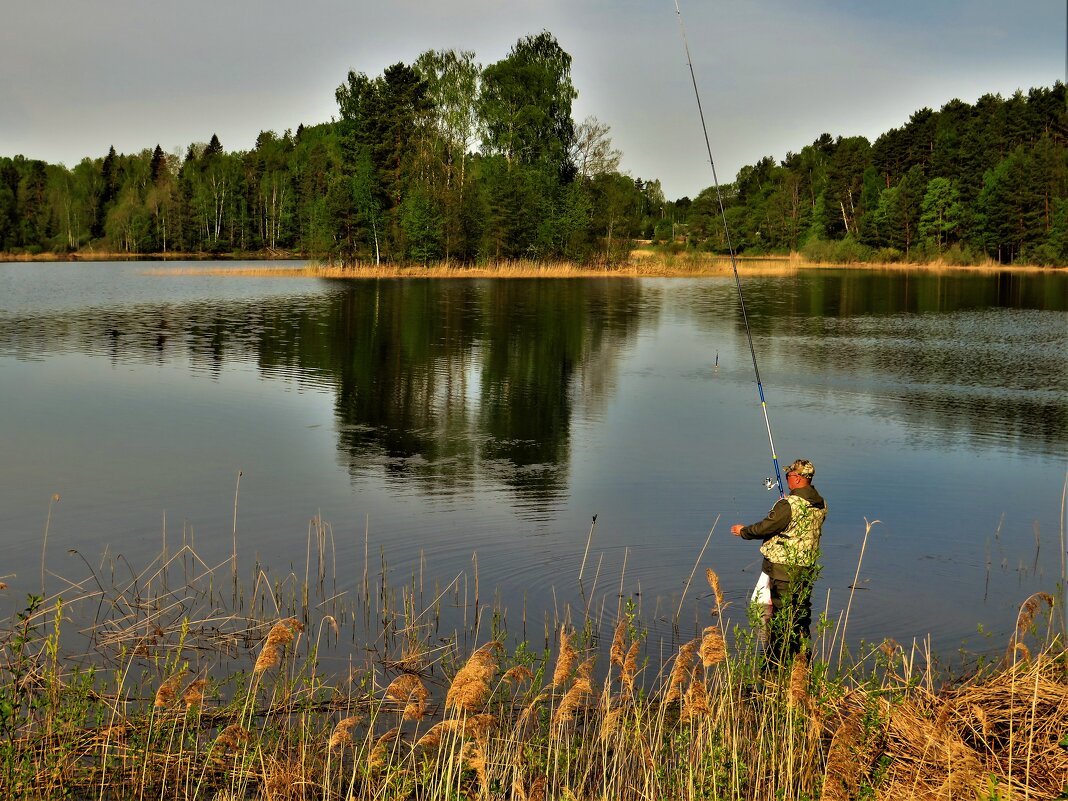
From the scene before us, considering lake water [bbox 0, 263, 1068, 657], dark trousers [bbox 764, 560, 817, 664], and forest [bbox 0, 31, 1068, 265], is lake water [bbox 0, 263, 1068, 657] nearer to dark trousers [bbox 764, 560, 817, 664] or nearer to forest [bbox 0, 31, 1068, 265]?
dark trousers [bbox 764, 560, 817, 664]

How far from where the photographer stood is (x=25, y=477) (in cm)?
1656

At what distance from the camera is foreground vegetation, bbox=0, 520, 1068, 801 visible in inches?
255

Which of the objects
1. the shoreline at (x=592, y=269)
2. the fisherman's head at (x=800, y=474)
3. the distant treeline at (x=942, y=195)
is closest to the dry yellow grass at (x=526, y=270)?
the shoreline at (x=592, y=269)

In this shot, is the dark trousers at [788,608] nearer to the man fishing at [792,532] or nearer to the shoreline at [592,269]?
the man fishing at [792,532]

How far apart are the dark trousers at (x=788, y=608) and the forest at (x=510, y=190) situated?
163 feet

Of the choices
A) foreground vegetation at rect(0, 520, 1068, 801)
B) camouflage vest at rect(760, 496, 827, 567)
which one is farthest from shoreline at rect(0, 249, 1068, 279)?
foreground vegetation at rect(0, 520, 1068, 801)

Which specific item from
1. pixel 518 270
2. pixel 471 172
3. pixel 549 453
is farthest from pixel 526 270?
pixel 549 453

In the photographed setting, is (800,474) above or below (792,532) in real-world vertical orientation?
above

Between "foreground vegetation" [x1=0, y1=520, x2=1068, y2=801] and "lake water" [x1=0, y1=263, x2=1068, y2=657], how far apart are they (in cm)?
212

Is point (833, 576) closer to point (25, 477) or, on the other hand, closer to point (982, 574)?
point (982, 574)

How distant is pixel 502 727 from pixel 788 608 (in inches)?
88.4

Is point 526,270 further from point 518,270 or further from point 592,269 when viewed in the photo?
point 592,269

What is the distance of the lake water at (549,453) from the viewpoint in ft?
41.4

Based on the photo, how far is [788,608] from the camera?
8.01m
